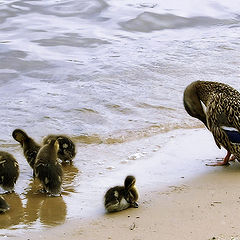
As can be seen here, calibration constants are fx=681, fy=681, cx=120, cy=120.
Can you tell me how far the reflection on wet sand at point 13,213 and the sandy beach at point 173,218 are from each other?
29 cm

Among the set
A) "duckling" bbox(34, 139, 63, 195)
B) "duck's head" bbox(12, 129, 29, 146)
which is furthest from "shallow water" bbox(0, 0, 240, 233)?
"duck's head" bbox(12, 129, 29, 146)

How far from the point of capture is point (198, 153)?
21.7ft

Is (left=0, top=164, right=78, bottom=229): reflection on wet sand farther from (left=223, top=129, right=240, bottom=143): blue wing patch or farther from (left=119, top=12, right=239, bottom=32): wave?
(left=119, top=12, right=239, bottom=32): wave

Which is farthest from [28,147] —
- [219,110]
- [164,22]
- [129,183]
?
[164,22]

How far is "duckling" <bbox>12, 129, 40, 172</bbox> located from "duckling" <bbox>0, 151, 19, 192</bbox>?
1.49 ft

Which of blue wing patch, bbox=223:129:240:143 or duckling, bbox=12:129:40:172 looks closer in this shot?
blue wing patch, bbox=223:129:240:143

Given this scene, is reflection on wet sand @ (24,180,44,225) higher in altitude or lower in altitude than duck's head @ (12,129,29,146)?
lower

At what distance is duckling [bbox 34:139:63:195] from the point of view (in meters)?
5.64

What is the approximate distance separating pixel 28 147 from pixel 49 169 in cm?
74

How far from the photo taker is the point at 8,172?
579 cm

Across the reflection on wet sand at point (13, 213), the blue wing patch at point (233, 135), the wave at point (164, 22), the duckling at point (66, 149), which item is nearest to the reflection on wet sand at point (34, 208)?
the reflection on wet sand at point (13, 213)

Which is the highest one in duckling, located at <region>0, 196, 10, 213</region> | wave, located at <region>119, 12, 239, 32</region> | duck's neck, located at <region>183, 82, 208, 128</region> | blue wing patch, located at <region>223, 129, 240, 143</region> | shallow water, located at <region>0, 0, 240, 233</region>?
duck's neck, located at <region>183, 82, 208, 128</region>

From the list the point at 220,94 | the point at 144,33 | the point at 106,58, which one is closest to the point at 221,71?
the point at 106,58

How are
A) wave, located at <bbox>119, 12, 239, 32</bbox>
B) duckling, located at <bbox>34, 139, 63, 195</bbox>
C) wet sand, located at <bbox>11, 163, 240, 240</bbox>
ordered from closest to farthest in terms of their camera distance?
wet sand, located at <bbox>11, 163, 240, 240</bbox>, duckling, located at <bbox>34, 139, 63, 195</bbox>, wave, located at <bbox>119, 12, 239, 32</bbox>
